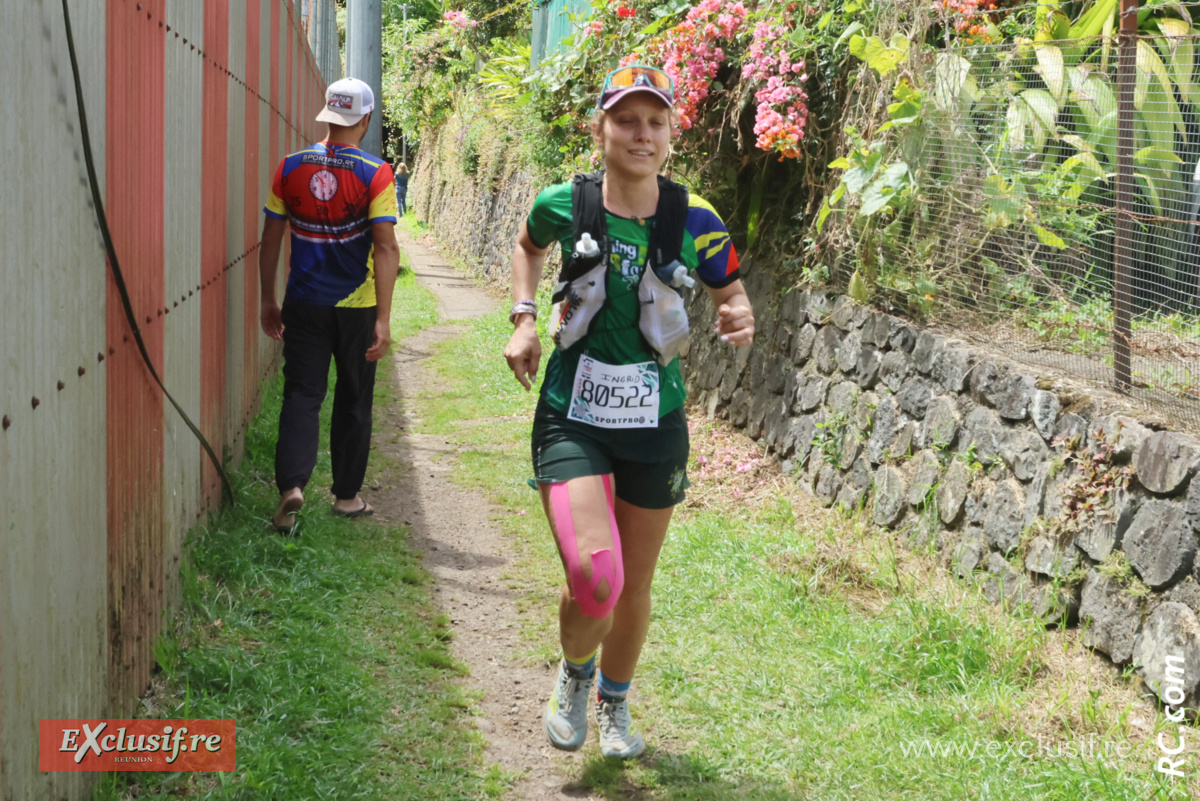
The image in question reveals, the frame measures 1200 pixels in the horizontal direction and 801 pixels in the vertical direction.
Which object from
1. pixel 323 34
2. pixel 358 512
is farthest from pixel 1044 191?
pixel 323 34

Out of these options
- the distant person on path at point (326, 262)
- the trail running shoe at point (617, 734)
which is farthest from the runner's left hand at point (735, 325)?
the distant person on path at point (326, 262)

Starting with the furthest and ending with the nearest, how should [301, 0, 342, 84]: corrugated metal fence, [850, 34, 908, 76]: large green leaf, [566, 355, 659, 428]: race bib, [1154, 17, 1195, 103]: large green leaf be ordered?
1. [301, 0, 342, 84]: corrugated metal fence
2. [850, 34, 908, 76]: large green leaf
3. [1154, 17, 1195, 103]: large green leaf
4. [566, 355, 659, 428]: race bib

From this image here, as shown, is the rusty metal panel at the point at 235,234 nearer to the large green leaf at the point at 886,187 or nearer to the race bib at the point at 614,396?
the race bib at the point at 614,396

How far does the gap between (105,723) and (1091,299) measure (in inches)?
163

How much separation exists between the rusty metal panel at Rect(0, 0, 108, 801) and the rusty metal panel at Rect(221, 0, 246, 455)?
2.47 m

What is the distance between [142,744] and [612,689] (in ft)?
4.58

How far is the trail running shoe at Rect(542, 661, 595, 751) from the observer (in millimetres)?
3559

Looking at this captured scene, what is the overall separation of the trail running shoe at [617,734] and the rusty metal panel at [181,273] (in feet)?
5.18

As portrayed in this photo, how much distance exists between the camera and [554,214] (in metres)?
3.37

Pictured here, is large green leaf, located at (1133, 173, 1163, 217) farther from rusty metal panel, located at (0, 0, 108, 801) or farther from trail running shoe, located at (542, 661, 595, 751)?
rusty metal panel, located at (0, 0, 108, 801)

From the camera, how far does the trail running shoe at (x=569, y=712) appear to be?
356cm

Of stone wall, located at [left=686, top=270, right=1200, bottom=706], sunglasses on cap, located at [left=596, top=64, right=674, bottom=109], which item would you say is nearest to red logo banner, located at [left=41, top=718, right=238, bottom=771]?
sunglasses on cap, located at [left=596, top=64, right=674, bottom=109]

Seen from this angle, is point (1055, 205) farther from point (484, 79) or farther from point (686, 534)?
point (484, 79)

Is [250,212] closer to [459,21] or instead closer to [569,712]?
[569,712]
